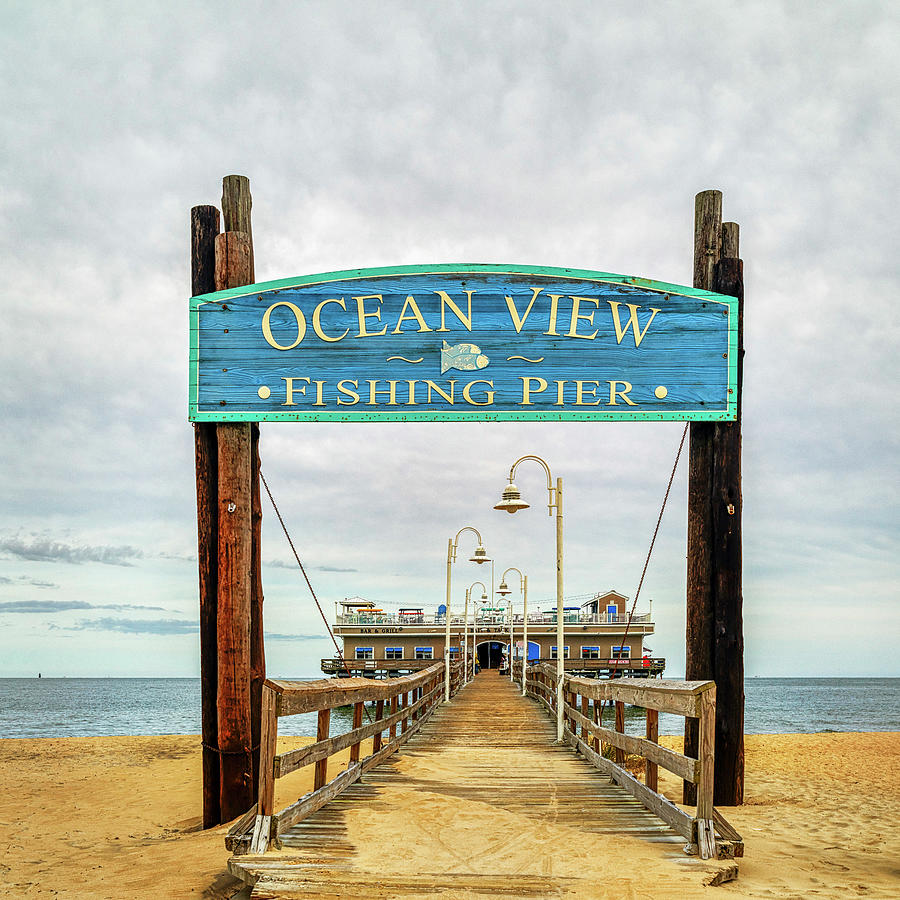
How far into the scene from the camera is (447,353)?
30.4 ft

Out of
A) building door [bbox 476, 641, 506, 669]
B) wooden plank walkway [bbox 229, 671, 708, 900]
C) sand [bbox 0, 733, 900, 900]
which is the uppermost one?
wooden plank walkway [bbox 229, 671, 708, 900]

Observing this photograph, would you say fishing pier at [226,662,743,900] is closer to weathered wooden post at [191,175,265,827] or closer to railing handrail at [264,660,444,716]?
railing handrail at [264,660,444,716]

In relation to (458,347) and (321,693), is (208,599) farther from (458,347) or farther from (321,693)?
(458,347)

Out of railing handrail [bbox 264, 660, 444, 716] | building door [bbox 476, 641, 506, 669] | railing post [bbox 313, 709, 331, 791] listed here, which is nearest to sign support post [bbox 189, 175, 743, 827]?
railing handrail [bbox 264, 660, 444, 716]

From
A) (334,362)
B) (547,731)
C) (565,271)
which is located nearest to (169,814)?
(547,731)

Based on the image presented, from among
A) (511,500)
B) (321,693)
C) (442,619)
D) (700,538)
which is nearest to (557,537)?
(511,500)

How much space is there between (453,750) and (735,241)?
689cm

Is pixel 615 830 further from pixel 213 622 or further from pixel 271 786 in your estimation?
pixel 213 622

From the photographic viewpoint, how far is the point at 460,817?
6.51 m

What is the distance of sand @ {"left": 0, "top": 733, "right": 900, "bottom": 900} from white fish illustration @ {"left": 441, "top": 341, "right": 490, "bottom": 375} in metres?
4.23

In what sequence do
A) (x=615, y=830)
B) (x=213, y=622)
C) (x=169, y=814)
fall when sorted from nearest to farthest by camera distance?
(x=615, y=830)
(x=213, y=622)
(x=169, y=814)

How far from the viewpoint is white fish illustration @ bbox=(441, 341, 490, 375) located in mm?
9242

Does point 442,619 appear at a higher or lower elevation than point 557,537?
lower

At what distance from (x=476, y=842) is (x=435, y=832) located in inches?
15.1
